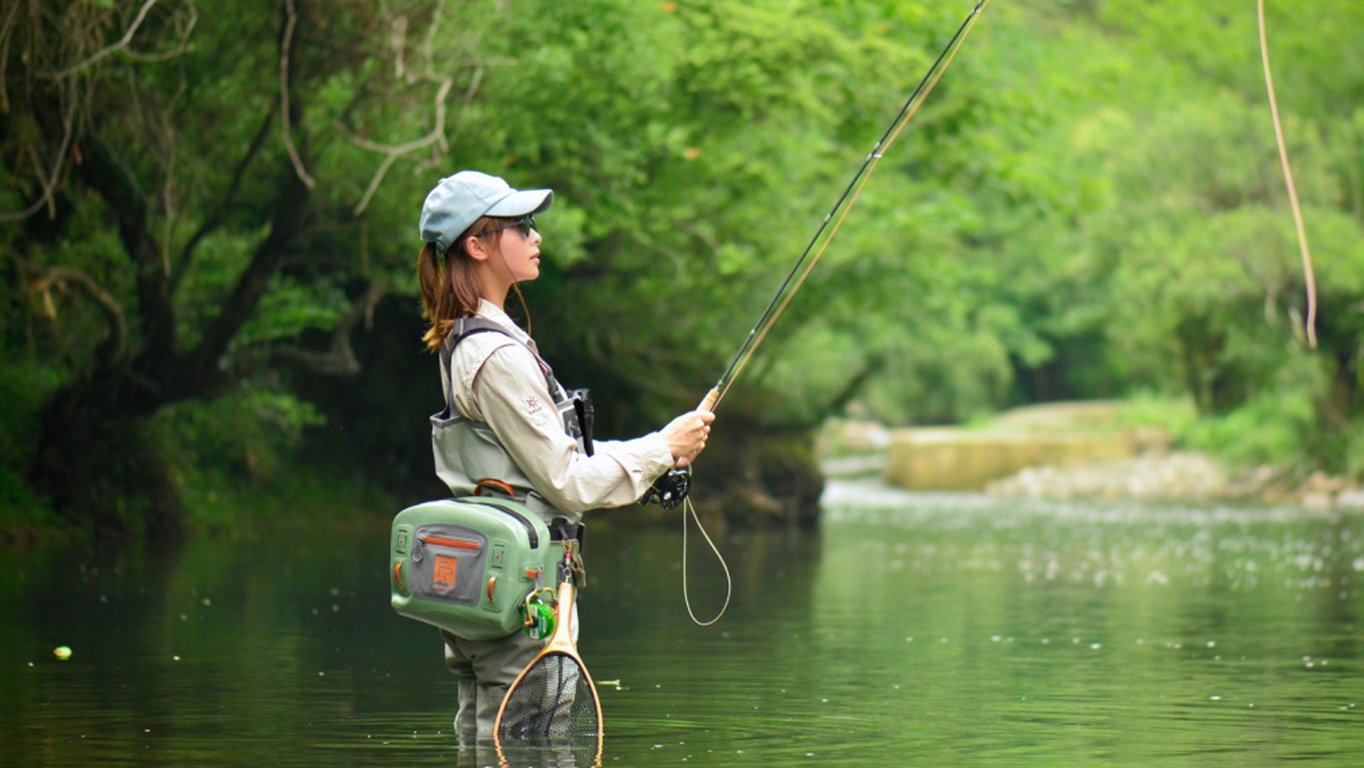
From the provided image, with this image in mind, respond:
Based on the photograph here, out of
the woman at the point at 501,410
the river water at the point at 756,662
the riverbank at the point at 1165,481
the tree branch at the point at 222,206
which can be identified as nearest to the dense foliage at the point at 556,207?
the tree branch at the point at 222,206

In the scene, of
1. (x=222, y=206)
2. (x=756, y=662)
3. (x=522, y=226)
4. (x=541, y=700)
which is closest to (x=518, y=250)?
(x=522, y=226)

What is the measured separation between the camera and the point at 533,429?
541 centimetres

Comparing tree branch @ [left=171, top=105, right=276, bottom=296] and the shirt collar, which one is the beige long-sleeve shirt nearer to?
the shirt collar

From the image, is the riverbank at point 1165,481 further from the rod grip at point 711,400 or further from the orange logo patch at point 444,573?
the orange logo patch at point 444,573

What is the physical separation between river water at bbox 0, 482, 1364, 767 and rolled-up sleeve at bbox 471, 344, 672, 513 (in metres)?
0.73

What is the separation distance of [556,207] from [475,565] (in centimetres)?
1292

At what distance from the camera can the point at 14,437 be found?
1753 centimetres

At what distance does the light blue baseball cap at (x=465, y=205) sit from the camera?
221 inches

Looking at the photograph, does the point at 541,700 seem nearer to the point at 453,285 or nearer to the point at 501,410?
the point at 501,410

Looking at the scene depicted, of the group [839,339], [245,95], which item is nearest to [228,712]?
[245,95]

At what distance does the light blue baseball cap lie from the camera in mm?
5602

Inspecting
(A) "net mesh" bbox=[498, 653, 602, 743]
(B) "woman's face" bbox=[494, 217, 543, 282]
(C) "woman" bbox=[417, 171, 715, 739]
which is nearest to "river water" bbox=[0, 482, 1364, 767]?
(A) "net mesh" bbox=[498, 653, 602, 743]

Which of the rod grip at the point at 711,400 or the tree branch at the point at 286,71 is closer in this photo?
the rod grip at the point at 711,400

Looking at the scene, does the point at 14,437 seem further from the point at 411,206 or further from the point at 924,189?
the point at 924,189
